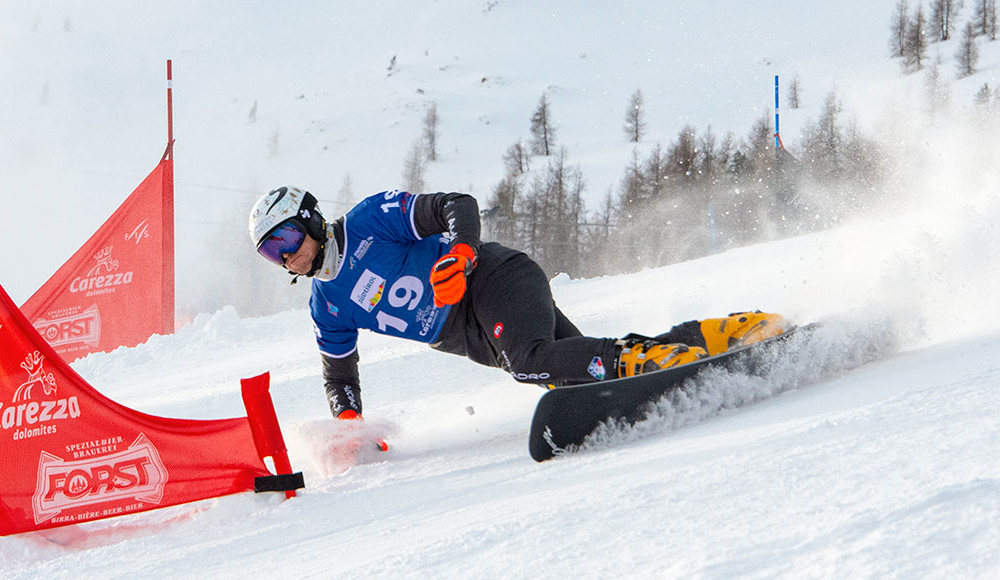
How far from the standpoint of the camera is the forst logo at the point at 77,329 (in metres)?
8.26

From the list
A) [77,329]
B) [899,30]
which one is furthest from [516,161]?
[77,329]

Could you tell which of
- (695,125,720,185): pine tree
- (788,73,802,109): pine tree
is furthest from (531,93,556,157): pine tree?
(695,125,720,185): pine tree

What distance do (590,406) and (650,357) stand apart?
315mm

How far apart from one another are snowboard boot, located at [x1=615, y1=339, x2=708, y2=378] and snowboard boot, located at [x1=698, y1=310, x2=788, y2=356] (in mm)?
379

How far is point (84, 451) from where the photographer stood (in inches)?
103

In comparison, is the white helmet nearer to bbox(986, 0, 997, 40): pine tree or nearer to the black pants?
the black pants

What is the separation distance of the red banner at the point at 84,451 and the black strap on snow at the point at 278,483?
62 mm

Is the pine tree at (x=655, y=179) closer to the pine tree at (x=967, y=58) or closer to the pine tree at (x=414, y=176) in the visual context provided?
the pine tree at (x=414, y=176)

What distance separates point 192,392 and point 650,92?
78.6 meters

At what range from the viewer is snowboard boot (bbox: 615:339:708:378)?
258 centimetres

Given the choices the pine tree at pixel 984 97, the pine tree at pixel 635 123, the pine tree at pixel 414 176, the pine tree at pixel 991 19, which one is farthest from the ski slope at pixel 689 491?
the pine tree at pixel 991 19

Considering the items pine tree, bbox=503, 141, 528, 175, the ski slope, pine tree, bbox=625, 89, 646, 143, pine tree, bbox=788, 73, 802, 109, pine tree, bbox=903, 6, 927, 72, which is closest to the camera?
the ski slope

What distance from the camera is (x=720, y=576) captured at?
3.47 ft

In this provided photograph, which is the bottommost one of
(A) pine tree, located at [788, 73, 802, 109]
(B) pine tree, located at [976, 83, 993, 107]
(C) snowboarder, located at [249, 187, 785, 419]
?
(C) snowboarder, located at [249, 187, 785, 419]
